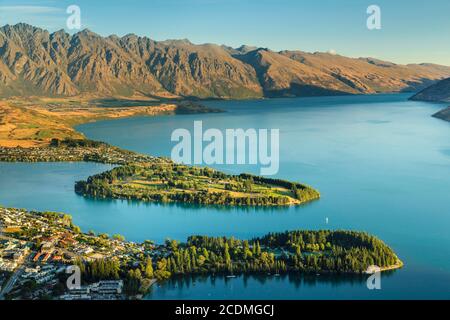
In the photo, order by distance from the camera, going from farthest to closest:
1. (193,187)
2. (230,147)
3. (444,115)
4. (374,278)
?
(444,115) → (230,147) → (193,187) → (374,278)

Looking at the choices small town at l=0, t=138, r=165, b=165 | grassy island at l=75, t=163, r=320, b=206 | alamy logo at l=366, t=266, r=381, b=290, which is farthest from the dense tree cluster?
small town at l=0, t=138, r=165, b=165

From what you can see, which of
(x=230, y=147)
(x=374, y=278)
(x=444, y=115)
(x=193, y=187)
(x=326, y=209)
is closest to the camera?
(x=374, y=278)

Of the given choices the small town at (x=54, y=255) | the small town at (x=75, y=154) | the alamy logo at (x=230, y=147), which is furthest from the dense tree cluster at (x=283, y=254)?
the small town at (x=75, y=154)

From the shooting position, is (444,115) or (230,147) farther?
(444,115)

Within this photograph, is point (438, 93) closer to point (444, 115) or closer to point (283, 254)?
point (444, 115)

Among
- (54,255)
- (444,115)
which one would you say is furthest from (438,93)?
(54,255)

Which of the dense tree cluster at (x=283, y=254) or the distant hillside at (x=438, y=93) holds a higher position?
the distant hillside at (x=438, y=93)

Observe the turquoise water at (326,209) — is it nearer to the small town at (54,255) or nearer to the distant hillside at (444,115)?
the small town at (54,255)

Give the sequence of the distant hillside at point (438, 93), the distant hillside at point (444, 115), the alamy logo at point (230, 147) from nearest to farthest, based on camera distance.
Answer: the alamy logo at point (230, 147)
the distant hillside at point (444, 115)
the distant hillside at point (438, 93)
